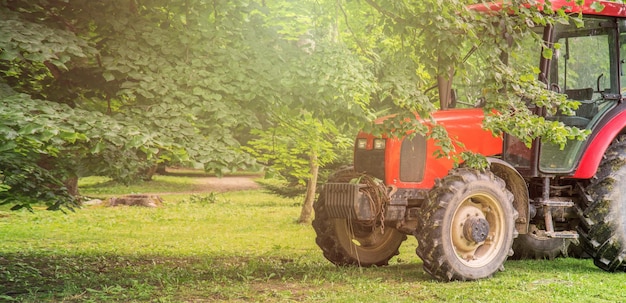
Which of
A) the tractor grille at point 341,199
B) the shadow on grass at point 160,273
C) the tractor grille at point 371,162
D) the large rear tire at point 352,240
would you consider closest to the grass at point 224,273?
the shadow on grass at point 160,273

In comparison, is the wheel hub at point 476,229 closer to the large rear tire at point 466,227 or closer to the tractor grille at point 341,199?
the large rear tire at point 466,227

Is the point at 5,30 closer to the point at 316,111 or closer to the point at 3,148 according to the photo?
the point at 3,148

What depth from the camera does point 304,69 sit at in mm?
7859

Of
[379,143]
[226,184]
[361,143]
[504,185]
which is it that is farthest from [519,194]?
[226,184]

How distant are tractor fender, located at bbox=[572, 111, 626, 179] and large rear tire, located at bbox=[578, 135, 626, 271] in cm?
15

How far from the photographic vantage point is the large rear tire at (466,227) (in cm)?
771

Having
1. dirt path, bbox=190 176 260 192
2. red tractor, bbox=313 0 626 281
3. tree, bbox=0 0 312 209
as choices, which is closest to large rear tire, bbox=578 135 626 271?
red tractor, bbox=313 0 626 281

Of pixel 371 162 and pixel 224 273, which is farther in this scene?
pixel 224 273

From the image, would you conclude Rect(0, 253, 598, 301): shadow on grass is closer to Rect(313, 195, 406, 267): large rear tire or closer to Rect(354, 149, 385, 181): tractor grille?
Rect(313, 195, 406, 267): large rear tire

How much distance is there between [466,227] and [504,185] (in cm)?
57

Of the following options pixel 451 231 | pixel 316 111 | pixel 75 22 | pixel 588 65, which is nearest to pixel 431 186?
pixel 451 231

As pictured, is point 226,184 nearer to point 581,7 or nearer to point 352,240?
point 352,240

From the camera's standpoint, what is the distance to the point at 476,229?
7969 millimetres

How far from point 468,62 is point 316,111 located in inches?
82.9
